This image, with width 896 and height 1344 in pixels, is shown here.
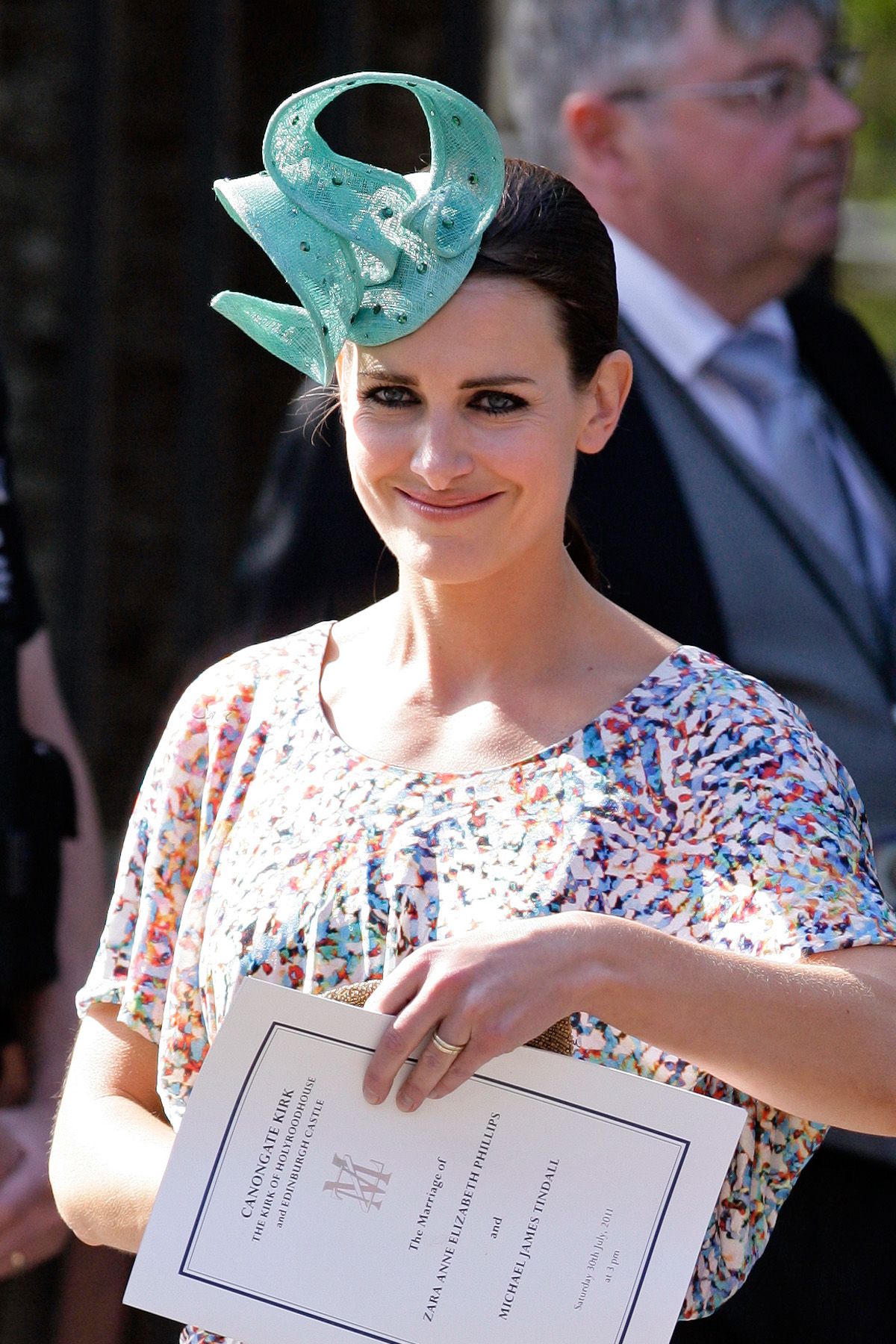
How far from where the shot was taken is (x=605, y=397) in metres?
1.87

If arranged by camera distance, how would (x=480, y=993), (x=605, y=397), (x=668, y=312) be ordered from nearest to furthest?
1. (x=480, y=993)
2. (x=605, y=397)
3. (x=668, y=312)

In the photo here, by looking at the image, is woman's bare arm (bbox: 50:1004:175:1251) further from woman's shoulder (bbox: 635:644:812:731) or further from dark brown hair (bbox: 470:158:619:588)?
dark brown hair (bbox: 470:158:619:588)

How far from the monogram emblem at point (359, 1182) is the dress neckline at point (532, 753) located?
0.38 metres

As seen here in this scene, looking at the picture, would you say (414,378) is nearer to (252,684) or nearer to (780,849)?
(252,684)

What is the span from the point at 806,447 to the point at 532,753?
1557 millimetres

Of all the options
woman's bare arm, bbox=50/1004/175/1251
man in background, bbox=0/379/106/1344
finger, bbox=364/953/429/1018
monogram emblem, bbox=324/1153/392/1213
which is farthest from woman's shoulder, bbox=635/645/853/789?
man in background, bbox=0/379/106/1344

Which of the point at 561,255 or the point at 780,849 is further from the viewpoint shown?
the point at 561,255

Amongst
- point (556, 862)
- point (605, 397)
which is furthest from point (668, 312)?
point (556, 862)

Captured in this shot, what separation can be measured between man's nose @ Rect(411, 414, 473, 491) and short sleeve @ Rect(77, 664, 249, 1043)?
364 mm

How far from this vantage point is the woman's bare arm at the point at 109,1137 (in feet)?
5.77

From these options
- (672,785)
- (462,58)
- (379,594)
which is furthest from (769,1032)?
(462,58)

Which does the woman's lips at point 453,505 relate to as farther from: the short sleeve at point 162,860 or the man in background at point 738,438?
the man in background at point 738,438

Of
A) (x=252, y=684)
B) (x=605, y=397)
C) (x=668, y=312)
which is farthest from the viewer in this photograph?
(x=668, y=312)

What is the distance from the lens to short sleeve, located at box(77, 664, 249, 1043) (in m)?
1.90
